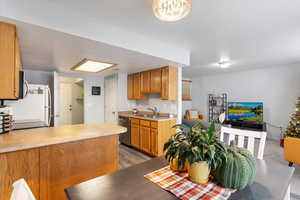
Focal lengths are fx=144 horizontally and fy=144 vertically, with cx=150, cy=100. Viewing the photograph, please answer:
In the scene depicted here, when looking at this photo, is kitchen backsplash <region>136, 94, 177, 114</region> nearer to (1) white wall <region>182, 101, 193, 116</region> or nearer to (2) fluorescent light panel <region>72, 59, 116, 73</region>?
(2) fluorescent light panel <region>72, 59, 116, 73</region>

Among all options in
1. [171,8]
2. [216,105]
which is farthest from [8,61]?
[216,105]

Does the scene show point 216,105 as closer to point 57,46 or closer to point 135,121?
point 135,121

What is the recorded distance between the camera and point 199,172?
0.89 m

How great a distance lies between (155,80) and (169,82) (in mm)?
483

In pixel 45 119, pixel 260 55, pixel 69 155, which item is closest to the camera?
pixel 69 155

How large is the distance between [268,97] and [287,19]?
3606 millimetres

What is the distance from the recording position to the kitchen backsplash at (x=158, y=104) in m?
3.65

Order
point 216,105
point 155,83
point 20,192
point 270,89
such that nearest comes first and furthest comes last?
1. point 20,192
2. point 155,83
3. point 270,89
4. point 216,105

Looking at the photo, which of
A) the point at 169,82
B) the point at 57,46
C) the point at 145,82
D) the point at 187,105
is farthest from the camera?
the point at 187,105

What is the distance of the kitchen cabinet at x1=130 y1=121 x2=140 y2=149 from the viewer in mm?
3622

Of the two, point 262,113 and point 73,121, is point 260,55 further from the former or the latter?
Result: point 73,121

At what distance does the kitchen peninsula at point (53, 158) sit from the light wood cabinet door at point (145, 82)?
219 cm

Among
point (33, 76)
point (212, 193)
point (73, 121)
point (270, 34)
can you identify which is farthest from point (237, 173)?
point (73, 121)

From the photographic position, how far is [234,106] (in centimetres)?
539
